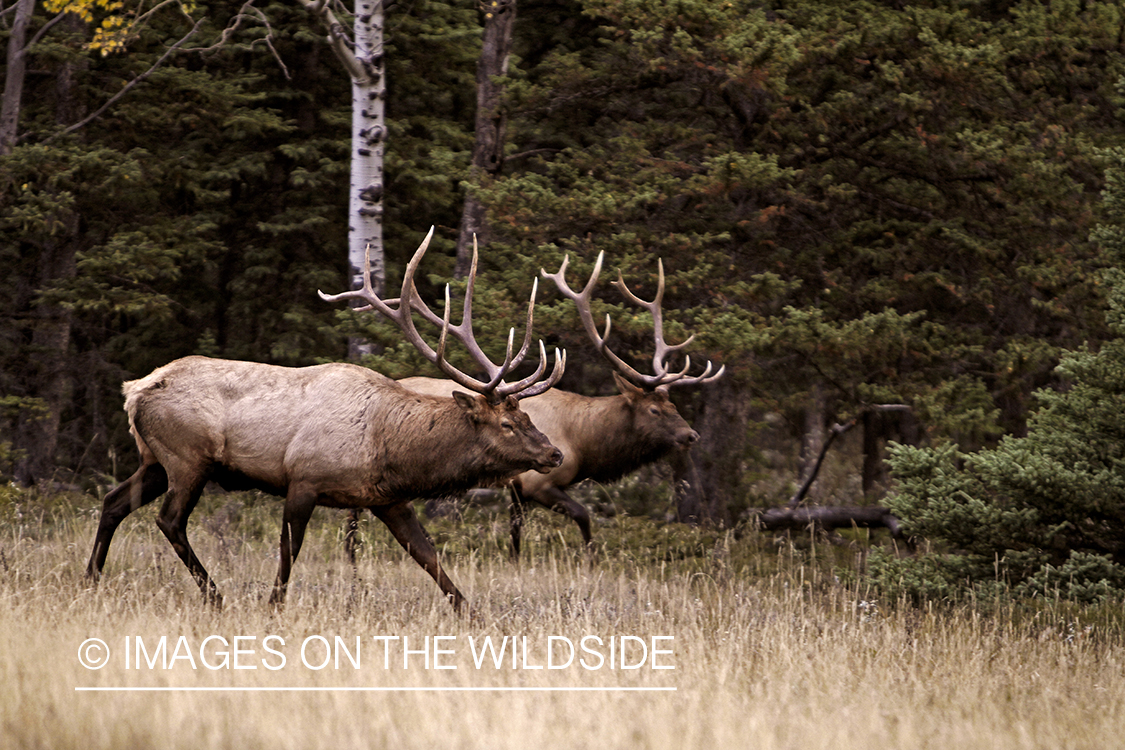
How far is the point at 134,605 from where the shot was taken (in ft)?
22.5

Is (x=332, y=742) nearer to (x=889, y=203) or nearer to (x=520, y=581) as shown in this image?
(x=520, y=581)

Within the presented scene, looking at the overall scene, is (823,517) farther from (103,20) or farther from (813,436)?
(813,436)

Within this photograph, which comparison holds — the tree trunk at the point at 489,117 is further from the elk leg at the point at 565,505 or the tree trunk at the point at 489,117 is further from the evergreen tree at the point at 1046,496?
the evergreen tree at the point at 1046,496

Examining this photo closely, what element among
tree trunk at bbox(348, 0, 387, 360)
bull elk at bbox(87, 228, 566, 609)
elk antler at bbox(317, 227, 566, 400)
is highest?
tree trunk at bbox(348, 0, 387, 360)

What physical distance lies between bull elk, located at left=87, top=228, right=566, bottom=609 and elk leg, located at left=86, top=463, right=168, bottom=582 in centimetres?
1

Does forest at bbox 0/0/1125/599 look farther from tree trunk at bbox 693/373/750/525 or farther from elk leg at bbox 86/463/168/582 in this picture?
elk leg at bbox 86/463/168/582

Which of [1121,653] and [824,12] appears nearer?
[1121,653]

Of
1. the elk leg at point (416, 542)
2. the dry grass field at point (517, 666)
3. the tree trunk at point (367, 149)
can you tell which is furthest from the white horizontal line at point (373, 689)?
the tree trunk at point (367, 149)

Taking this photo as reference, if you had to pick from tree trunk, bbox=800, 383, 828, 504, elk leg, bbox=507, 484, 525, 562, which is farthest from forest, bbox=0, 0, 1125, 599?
tree trunk, bbox=800, 383, 828, 504

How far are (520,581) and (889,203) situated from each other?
559 centimetres

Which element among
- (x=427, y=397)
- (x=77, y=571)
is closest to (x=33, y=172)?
(x=77, y=571)

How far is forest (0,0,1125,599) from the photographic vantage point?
9977 millimetres

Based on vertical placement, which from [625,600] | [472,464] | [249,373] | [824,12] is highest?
[824,12]

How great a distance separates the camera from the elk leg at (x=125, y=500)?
7.35 meters
